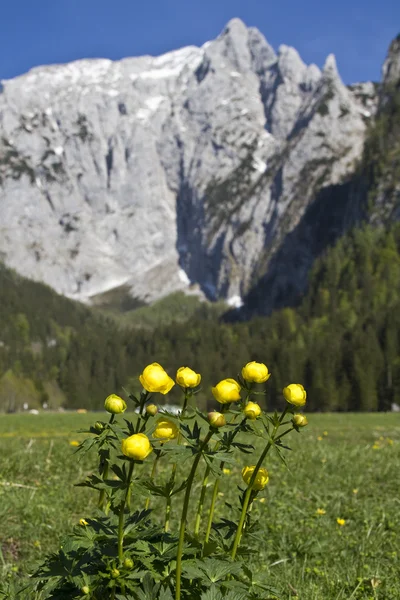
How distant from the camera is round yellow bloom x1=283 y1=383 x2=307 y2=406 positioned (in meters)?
2.63

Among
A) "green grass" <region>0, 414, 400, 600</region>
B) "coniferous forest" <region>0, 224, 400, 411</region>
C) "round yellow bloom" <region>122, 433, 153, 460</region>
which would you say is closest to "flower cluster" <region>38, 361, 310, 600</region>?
"round yellow bloom" <region>122, 433, 153, 460</region>

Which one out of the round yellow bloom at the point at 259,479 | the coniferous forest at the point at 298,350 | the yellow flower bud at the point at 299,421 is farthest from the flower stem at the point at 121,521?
the coniferous forest at the point at 298,350

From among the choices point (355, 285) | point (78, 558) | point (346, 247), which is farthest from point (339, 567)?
point (346, 247)

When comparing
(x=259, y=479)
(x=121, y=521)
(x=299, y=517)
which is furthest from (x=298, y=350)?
(x=121, y=521)

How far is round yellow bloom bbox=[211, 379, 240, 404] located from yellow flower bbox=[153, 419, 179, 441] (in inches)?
16.2

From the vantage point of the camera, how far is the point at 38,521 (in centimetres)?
658

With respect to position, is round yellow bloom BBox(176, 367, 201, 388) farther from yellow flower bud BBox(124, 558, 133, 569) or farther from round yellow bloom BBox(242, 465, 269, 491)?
yellow flower bud BBox(124, 558, 133, 569)

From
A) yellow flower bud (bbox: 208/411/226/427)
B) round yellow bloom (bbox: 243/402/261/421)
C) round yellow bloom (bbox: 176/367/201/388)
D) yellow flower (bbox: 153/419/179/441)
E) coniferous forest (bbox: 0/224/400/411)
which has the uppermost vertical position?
round yellow bloom (bbox: 176/367/201/388)

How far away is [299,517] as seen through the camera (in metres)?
7.22

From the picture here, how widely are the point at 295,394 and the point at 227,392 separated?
334 mm

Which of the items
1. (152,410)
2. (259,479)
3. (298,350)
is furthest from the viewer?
(298,350)

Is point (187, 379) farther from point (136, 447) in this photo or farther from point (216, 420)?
point (136, 447)

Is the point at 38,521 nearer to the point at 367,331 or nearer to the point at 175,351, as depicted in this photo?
the point at 367,331

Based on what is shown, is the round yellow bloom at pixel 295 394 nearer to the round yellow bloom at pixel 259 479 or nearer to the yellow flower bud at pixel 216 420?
the yellow flower bud at pixel 216 420
